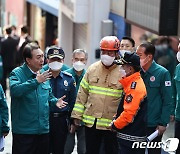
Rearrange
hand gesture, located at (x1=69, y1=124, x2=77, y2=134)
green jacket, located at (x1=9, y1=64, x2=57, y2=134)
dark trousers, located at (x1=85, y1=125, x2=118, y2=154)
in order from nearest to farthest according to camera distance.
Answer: green jacket, located at (x1=9, y1=64, x2=57, y2=134)
dark trousers, located at (x1=85, y1=125, x2=118, y2=154)
hand gesture, located at (x1=69, y1=124, x2=77, y2=134)

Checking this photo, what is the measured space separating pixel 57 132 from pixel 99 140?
0.80 metres

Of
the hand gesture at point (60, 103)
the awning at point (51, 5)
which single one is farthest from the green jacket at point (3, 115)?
the awning at point (51, 5)

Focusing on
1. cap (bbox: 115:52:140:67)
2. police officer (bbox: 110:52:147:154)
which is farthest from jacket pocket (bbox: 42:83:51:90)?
cap (bbox: 115:52:140:67)

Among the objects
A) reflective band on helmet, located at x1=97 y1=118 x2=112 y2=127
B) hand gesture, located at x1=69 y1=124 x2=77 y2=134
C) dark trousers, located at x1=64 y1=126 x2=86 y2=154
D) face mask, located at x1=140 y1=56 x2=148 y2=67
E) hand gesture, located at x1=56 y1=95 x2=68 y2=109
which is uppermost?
face mask, located at x1=140 y1=56 x2=148 y2=67

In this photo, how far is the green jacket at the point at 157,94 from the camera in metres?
9.02

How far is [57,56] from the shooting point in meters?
9.30

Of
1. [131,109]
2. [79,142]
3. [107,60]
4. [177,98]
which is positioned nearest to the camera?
[131,109]

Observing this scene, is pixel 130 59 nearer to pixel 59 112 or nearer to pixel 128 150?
pixel 128 150

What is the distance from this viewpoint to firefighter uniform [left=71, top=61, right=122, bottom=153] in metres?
8.66

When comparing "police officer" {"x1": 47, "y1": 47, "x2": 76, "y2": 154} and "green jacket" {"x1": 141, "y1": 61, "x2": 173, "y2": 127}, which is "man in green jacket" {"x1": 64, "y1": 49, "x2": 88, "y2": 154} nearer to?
"police officer" {"x1": 47, "y1": 47, "x2": 76, "y2": 154}

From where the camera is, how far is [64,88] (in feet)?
31.2

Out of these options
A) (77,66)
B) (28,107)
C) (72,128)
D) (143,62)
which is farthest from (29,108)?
(77,66)

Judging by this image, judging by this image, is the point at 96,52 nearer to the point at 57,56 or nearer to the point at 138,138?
the point at 57,56

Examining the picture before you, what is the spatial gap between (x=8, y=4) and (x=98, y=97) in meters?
25.9
